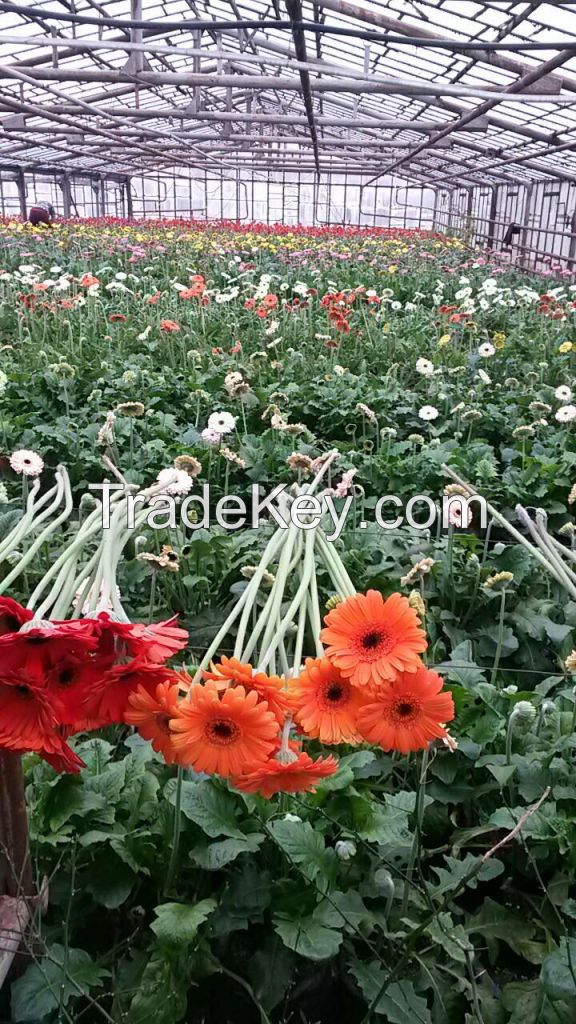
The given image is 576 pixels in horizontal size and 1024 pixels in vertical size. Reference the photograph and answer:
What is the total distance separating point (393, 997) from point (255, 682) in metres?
0.55

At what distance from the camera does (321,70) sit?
5375mm

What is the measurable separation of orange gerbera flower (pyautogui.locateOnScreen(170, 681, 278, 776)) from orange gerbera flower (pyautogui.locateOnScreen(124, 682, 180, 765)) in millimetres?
16

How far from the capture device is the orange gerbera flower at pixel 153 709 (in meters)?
0.67

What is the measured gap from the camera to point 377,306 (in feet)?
20.6

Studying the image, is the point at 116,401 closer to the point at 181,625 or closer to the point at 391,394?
the point at 391,394

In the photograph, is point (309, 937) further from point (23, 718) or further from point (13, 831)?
point (23, 718)

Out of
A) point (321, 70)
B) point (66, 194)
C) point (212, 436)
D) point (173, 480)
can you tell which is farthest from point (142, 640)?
point (66, 194)

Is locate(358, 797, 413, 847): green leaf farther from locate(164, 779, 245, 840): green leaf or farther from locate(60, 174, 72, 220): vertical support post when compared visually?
locate(60, 174, 72, 220): vertical support post

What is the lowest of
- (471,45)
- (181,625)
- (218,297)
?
(181,625)

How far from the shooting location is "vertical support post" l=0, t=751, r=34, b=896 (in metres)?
0.82

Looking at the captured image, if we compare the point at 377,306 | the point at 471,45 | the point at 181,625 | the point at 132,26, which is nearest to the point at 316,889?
the point at 181,625

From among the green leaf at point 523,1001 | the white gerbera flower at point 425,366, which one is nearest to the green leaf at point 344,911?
the green leaf at point 523,1001

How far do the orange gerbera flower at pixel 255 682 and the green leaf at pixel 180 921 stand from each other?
15.3 inches

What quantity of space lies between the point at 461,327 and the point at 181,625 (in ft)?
13.2
